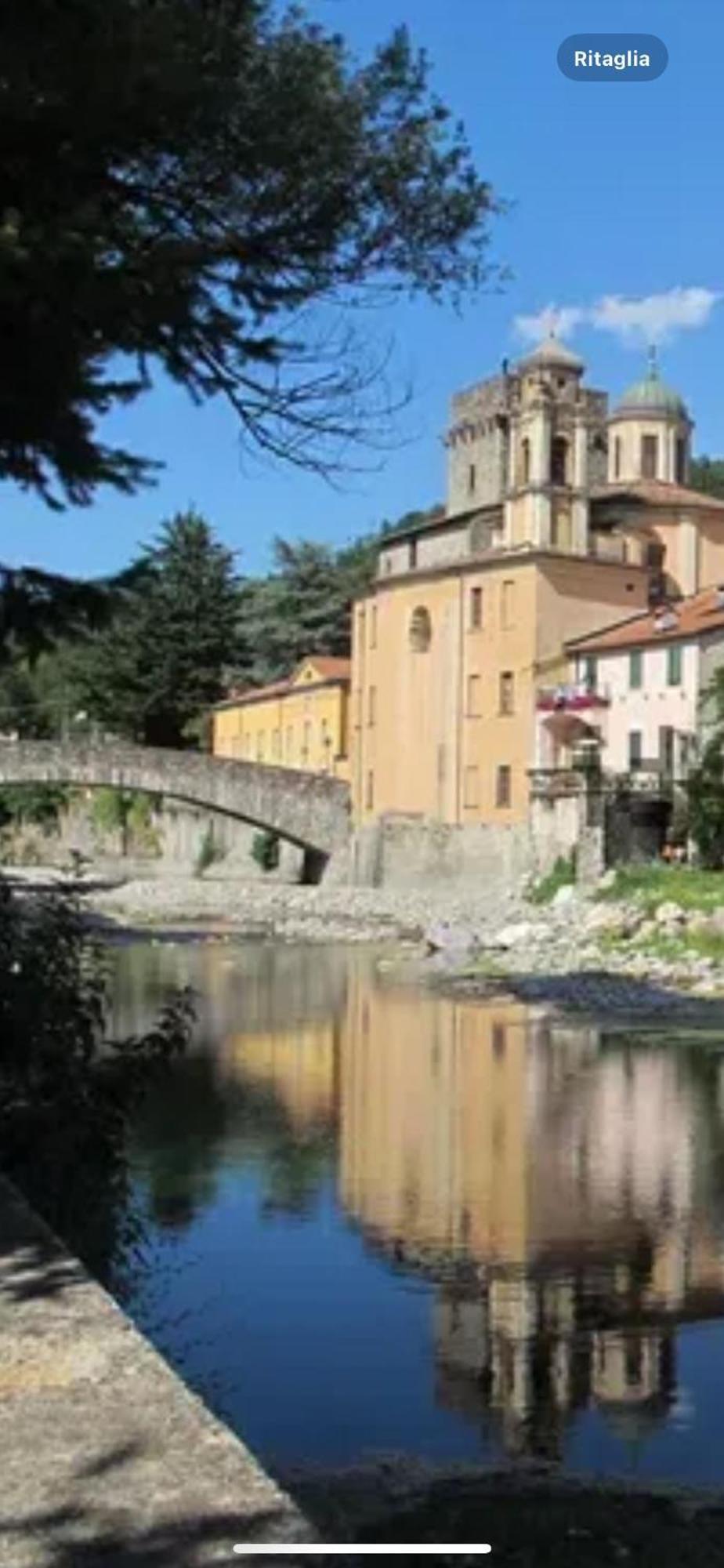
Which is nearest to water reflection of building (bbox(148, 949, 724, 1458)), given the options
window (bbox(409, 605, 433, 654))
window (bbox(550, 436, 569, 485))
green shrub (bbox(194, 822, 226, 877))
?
window (bbox(409, 605, 433, 654))

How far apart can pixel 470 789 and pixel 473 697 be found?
8.52 ft

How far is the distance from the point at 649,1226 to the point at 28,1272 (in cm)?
744

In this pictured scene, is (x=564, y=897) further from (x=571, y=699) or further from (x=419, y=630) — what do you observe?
(x=419, y=630)

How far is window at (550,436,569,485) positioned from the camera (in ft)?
172

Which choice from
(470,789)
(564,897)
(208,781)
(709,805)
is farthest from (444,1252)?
(208,781)

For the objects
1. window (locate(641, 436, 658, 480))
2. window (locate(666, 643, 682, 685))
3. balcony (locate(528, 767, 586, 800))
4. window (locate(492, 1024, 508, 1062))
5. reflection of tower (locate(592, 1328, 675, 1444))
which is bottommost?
reflection of tower (locate(592, 1328, 675, 1444))

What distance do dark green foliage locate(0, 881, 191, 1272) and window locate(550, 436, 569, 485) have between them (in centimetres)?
4467

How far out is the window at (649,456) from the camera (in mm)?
57938

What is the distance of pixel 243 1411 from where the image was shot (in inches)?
306

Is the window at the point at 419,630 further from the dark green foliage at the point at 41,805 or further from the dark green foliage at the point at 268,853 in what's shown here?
the dark green foliage at the point at 41,805

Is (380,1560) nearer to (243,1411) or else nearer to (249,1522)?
(249,1522)

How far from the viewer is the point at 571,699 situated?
47.1 metres

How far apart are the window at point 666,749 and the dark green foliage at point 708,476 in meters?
36.7

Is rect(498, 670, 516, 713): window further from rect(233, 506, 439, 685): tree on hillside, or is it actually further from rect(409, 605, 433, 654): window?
rect(233, 506, 439, 685): tree on hillside
